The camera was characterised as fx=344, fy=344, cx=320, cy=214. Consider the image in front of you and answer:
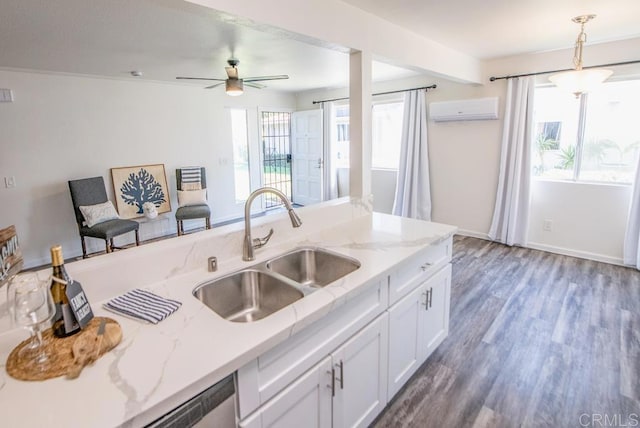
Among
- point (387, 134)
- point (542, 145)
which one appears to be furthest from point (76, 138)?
point (542, 145)

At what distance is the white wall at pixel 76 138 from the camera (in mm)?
3998

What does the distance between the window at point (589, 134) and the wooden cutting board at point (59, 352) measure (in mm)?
4165

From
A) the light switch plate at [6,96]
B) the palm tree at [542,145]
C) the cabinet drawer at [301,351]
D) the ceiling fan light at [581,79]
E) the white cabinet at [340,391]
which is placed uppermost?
the light switch plate at [6,96]

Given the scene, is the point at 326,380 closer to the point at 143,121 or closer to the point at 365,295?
the point at 365,295

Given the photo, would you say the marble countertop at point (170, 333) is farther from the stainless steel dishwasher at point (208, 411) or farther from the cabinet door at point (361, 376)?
the cabinet door at point (361, 376)

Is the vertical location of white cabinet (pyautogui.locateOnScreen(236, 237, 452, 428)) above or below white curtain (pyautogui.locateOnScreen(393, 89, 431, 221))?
below

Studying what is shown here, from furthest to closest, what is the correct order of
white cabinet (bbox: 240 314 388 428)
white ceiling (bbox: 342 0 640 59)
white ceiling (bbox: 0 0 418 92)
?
white ceiling (bbox: 342 0 640 59), white ceiling (bbox: 0 0 418 92), white cabinet (bbox: 240 314 388 428)

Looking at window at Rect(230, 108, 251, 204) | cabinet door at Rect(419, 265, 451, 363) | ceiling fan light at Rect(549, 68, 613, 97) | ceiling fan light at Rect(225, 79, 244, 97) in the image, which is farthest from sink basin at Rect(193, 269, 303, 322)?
window at Rect(230, 108, 251, 204)

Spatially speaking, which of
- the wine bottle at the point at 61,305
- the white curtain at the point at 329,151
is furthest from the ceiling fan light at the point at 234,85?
the wine bottle at the point at 61,305

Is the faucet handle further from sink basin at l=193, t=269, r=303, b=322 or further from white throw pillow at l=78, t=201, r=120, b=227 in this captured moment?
white throw pillow at l=78, t=201, r=120, b=227

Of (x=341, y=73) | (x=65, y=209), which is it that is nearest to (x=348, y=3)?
(x=341, y=73)

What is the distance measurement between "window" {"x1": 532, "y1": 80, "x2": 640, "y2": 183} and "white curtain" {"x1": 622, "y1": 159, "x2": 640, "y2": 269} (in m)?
0.26

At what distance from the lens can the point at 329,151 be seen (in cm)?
632

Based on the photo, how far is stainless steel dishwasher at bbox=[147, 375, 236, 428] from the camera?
2.89ft
